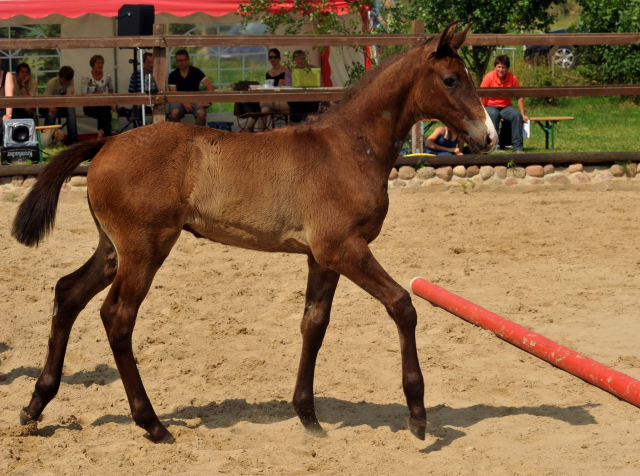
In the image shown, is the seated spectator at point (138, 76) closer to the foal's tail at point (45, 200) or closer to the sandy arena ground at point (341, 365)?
the sandy arena ground at point (341, 365)

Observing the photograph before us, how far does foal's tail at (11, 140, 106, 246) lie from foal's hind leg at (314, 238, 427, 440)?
1409 mm

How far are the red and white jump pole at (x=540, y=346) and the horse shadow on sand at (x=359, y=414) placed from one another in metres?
0.19

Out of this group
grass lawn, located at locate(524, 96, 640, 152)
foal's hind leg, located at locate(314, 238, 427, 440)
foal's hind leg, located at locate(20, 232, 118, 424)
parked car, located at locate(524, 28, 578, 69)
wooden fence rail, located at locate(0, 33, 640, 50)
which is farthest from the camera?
parked car, located at locate(524, 28, 578, 69)

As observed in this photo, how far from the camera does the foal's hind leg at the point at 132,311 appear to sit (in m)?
3.73

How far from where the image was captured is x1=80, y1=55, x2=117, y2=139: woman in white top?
1284cm

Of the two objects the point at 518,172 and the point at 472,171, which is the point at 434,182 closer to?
the point at 472,171

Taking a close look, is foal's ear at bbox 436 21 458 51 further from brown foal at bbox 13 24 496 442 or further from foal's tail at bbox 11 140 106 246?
foal's tail at bbox 11 140 106 246

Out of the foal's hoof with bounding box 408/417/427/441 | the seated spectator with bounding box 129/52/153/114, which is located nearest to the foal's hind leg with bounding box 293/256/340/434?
the foal's hoof with bounding box 408/417/427/441

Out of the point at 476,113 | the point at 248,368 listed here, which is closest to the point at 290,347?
the point at 248,368

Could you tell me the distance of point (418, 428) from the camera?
3738 millimetres

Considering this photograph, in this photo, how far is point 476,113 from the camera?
389 centimetres

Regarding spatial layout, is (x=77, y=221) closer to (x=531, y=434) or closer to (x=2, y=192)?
(x=2, y=192)

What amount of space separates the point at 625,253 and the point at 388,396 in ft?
13.0

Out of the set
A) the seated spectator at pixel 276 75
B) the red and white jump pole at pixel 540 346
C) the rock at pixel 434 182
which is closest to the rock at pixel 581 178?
the rock at pixel 434 182
